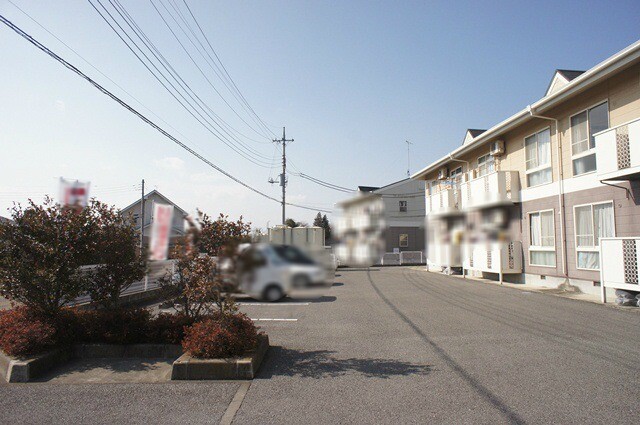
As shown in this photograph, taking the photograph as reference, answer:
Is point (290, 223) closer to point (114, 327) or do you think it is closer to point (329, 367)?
point (329, 367)

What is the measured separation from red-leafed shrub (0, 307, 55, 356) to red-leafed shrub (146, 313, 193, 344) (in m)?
2.46

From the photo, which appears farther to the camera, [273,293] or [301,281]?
[273,293]

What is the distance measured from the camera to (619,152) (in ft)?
51.0

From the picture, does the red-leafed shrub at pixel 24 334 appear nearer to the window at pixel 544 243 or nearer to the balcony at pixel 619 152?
the window at pixel 544 243

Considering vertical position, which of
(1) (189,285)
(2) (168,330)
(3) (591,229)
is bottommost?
(2) (168,330)

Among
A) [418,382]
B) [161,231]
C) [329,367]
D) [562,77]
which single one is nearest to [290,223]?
[161,231]

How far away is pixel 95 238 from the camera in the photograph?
38.7ft

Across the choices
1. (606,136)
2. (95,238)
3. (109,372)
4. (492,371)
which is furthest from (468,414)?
(606,136)

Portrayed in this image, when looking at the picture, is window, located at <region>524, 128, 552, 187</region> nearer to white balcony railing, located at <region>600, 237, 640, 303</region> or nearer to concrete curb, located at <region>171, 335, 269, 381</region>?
white balcony railing, located at <region>600, 237, 640, 303</region>

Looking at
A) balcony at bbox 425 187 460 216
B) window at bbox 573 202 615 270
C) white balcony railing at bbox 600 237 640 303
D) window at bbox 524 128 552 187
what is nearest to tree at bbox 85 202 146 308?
window at bbox 524 128 552 187

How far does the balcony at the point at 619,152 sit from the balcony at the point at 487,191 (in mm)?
11449

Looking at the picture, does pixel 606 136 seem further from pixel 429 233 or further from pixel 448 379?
pixel 429 233

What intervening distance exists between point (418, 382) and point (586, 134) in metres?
14.9

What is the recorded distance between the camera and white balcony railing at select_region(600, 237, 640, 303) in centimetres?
1508
